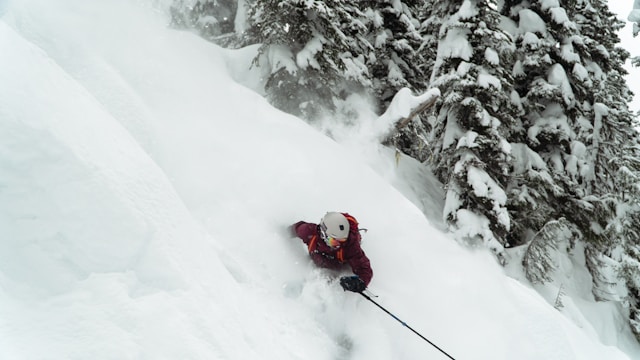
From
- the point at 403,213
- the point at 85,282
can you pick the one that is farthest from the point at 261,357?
the point at 403,213

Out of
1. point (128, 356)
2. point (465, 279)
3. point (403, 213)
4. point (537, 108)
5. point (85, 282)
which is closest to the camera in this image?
point (128, 356)

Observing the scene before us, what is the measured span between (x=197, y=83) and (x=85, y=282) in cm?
555

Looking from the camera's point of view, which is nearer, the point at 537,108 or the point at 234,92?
the point at 234,92

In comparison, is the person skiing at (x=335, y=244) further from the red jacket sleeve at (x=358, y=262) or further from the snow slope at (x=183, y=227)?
the snow slope at (x=183, y=227)

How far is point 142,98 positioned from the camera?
5.92m

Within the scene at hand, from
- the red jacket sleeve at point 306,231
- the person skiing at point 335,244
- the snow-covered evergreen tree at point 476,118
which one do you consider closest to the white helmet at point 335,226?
the person skiing at point 335,244

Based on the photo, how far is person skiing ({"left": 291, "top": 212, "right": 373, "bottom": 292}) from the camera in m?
5.04

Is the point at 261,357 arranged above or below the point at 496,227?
above

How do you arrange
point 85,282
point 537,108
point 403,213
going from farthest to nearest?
point 537,108 < point 403,213 < point 85,282

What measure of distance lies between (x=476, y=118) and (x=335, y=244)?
21.1 ft

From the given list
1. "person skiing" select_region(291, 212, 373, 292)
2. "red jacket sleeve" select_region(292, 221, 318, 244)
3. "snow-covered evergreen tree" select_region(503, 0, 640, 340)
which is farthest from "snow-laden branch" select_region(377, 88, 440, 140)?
"red jacket sleeve" select_region(292, 221, 318, 244)

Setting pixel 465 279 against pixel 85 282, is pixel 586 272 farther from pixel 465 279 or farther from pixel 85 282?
pixel 85 282

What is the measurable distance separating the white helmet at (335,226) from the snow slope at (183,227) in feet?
2.08

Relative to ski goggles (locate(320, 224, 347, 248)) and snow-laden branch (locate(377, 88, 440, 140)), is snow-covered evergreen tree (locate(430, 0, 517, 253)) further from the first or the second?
ski goggles (locate(320, 224, 347, 248))
